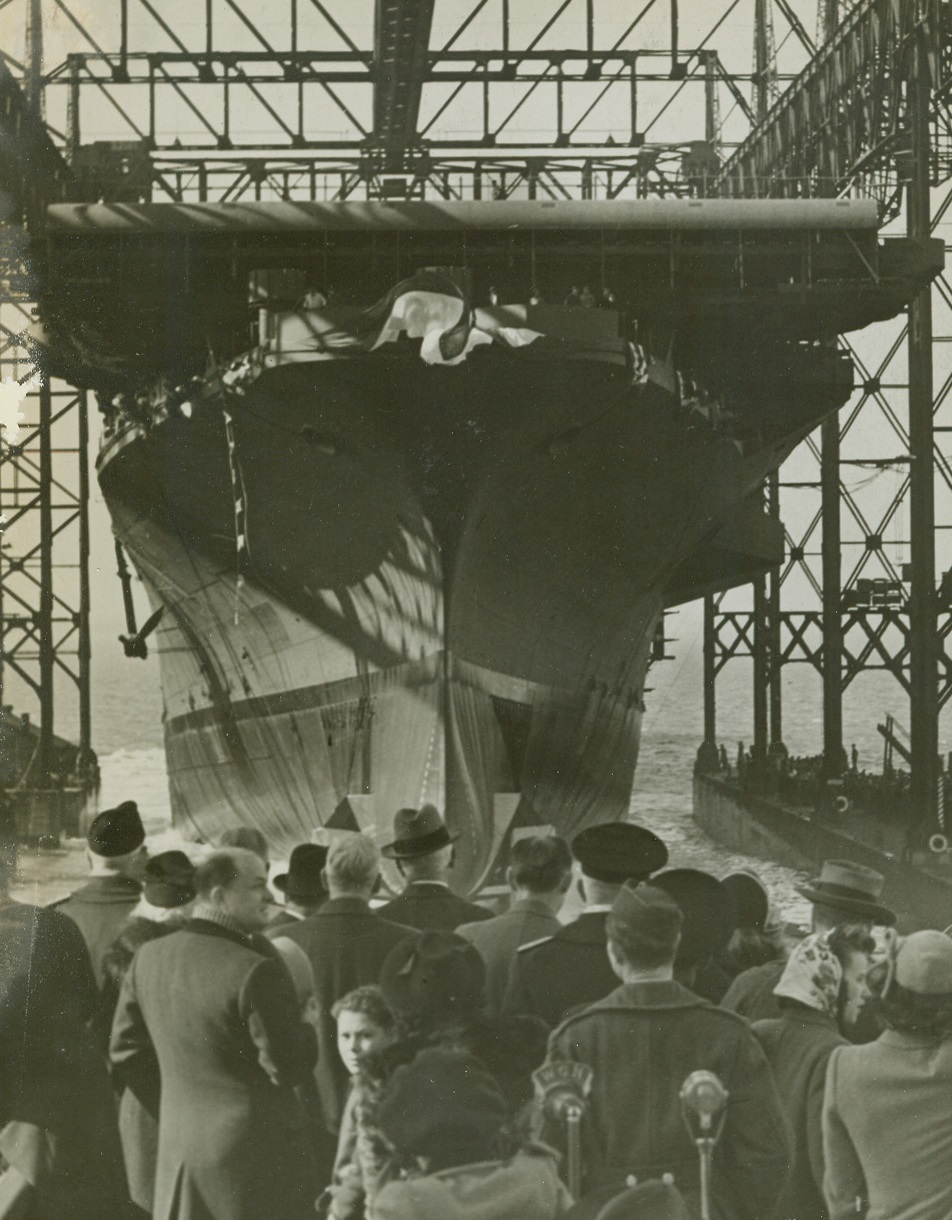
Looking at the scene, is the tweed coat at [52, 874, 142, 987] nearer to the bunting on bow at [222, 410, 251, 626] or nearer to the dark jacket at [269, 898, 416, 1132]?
the dark jacket at [269, 898, 416, 1132]

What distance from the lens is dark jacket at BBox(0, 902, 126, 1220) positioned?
4.63m

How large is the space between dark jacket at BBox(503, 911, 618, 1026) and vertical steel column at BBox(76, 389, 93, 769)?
1722 centimetres

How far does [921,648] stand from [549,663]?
3.44 metres

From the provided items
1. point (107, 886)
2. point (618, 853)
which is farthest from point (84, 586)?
point (618, 853)

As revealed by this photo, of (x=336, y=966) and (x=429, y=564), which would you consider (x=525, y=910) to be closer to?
(x=336, y=966)

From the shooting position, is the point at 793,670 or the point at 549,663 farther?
the point at 793,670

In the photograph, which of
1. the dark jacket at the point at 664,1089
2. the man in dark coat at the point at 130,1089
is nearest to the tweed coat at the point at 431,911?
the man in dark coat at the point at 130,1089

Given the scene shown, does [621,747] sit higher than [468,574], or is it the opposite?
[468,574]

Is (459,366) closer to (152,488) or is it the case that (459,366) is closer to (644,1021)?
(152,488)

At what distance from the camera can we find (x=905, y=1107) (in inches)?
153

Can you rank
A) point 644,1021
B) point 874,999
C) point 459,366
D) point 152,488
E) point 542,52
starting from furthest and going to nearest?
point 542,52 → point 152,488 → point 459,366 → point 874,999 → point 644,1021

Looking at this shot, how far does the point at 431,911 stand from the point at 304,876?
79 centimetres

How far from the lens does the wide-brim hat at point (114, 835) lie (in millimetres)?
5398

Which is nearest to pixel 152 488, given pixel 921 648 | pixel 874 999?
pixel 921 648
